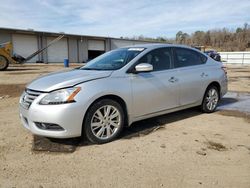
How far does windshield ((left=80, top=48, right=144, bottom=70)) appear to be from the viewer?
4770 millimetres

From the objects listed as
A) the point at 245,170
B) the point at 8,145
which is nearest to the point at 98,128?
the point at 8,145

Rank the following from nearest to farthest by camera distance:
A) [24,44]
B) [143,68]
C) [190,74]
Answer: [143,68] < [190,74] < [24,44]

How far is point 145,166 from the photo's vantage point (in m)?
3.46

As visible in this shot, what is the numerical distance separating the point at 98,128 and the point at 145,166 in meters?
1.10

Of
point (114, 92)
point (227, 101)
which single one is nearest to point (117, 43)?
point (227, 101)

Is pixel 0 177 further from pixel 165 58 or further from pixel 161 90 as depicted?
pixel 165 58

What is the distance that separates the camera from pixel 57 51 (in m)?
36.6

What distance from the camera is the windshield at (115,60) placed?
15.6ft

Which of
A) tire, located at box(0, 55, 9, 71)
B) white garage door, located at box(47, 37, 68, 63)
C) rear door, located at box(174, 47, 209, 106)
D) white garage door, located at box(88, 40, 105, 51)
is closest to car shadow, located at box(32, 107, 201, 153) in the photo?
rear door, located at box(174, 47, 209, 106)

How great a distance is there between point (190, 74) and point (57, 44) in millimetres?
33397

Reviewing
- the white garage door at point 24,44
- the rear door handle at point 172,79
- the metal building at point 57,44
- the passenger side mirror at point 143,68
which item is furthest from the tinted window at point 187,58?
the white garage door at point 24,44

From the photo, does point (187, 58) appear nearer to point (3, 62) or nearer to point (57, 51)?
point (3, 62)

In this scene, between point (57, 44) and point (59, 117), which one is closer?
point (59, 117)

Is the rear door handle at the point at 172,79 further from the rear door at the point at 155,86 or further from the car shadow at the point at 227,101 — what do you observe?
the car shadow at the point at 227,101
